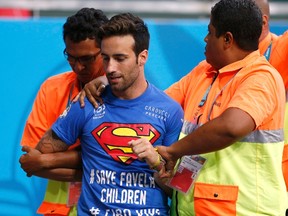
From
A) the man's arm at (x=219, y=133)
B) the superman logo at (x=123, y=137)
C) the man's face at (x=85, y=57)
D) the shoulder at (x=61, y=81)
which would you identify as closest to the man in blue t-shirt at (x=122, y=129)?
the superman logo at (x=123, y=137)

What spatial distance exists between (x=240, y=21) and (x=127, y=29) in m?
0.50

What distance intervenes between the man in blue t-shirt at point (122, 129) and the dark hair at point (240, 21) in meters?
0.37

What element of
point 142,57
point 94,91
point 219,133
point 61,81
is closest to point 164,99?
point 142,57

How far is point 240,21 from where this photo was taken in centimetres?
341

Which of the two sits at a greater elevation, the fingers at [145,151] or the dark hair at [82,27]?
the dark hair at [82,27]

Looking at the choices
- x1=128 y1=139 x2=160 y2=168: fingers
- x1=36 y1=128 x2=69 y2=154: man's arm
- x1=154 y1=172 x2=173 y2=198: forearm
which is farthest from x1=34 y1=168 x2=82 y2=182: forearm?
x1=128 y1=139 x2=160 y2=168: fingers

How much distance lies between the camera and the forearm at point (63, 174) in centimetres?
380

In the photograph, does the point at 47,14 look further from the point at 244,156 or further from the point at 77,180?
the point at 244,156

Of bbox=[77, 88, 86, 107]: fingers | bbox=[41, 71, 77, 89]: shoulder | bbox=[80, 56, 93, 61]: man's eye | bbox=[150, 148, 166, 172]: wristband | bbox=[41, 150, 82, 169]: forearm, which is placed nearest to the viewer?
bbox=[150, 148, 166, 172]: wristband

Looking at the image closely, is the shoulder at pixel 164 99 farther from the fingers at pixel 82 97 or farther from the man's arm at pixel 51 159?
the man's arm at pixel 51 159

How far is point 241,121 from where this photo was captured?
319 cm

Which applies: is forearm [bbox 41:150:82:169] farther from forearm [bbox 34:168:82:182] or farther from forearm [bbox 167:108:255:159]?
forearm [bbox 167:108:255:159]

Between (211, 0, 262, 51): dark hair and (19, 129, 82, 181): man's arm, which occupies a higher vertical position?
(211, 0, 262, 51): dark hair

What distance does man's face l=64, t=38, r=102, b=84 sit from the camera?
Result: 12.9 ft
